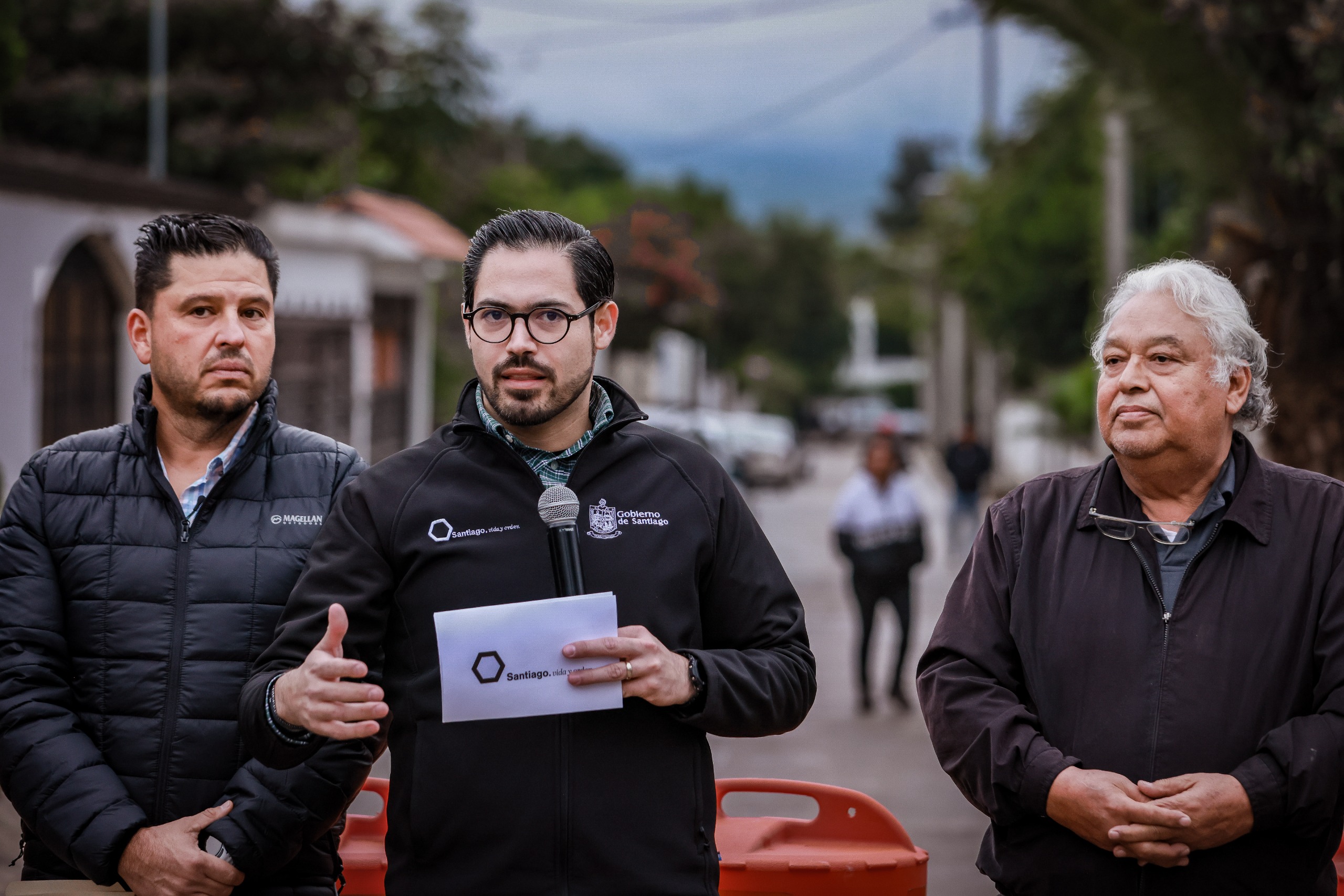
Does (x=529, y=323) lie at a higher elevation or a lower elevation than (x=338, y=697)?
higher

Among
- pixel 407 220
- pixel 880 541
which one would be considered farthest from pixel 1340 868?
pixel 407 220

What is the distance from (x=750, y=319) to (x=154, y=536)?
53795mm

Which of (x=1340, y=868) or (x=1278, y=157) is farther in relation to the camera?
(x=1278, y=157)

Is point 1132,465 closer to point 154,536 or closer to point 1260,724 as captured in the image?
point 1260,724

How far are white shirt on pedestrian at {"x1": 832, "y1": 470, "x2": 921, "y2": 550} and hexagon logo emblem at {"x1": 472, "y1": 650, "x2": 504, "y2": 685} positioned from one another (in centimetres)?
727

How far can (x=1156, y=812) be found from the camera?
2.85 m

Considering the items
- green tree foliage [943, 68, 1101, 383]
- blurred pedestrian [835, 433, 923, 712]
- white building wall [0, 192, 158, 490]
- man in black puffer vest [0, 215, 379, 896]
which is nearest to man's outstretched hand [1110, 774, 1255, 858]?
man in black puffer vest [0, 215, 379, 896]

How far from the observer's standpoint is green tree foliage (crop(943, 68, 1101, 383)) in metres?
24.1

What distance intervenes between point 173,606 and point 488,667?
87cm

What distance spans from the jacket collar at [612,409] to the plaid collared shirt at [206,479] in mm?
597

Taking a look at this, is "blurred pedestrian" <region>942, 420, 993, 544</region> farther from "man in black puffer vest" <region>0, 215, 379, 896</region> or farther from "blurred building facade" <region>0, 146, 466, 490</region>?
"man in black puffer vest" <region>0, 215, 379, 896</region>

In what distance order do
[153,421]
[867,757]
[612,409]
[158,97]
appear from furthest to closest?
1. [158,97]
2. [867,757]
3. [153,421]
4. [612,409]

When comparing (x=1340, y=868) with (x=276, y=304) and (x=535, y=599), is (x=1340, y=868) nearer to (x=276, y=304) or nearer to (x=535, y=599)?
(x=535, y=599)

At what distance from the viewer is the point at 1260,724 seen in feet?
9.73
